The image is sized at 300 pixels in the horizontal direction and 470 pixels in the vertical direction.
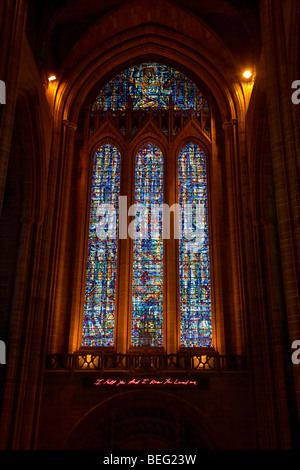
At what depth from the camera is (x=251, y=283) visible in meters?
13.9

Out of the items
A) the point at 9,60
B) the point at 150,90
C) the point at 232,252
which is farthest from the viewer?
the point at 150,90

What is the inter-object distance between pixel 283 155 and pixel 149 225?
718 centimetres

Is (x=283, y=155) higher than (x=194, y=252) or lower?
lower

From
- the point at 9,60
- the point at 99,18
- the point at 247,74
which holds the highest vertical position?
the point at 99,18

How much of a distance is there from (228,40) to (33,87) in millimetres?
7330

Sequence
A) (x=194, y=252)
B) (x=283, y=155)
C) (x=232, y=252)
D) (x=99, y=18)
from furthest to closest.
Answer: (x=99, y=18)
(x=194, y=252)
(x=232, y=252)
(x=283, y=155)

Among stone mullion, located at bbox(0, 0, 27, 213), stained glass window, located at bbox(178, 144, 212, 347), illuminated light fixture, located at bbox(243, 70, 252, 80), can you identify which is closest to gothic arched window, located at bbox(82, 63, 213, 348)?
stained glass window, located at bbox(178, 144, 212, 347)

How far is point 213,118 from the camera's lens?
17.7 meters

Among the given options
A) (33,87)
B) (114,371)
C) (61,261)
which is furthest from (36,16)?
(114,371)

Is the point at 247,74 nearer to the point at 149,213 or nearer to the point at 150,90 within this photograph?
the point at 150,90

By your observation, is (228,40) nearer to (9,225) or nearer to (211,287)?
(211,287)

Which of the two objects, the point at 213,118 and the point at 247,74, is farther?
the point at 213,118

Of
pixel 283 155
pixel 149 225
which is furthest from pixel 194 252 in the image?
pixel 283 155

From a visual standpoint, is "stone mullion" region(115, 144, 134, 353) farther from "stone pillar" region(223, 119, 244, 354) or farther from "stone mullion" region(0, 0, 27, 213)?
"stone mullion" region(0, 0, 27, 213)
